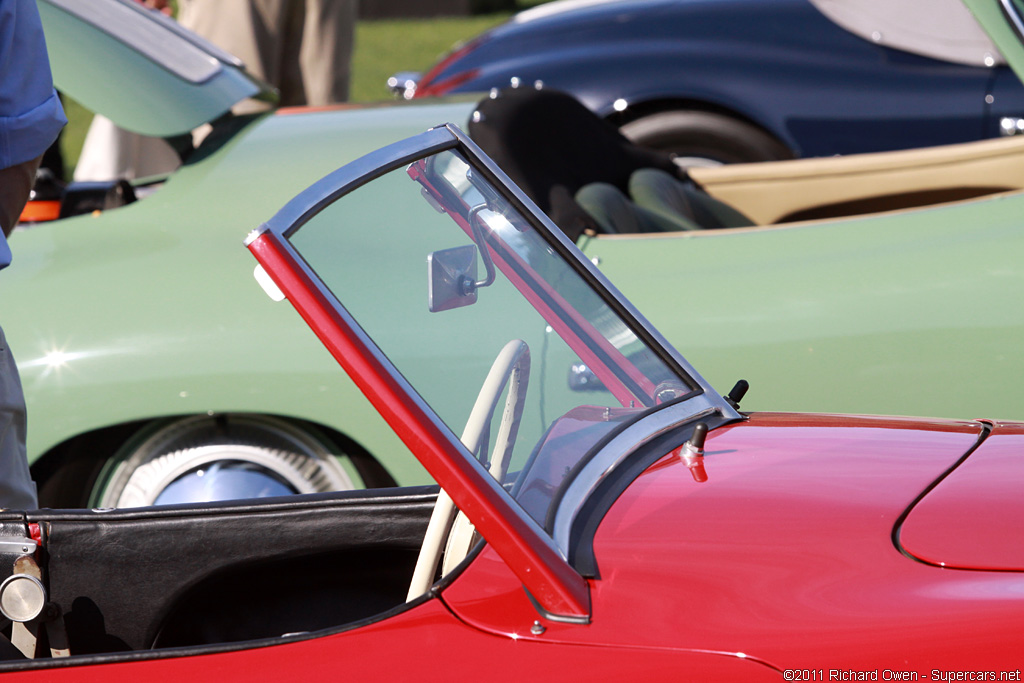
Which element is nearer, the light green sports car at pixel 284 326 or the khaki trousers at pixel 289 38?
the light green sports car at pixel 284 326

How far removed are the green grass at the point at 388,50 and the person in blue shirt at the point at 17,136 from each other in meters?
6.81

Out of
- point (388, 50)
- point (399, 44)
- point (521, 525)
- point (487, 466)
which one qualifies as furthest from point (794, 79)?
point (399, 44)

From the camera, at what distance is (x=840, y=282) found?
97.7 inches

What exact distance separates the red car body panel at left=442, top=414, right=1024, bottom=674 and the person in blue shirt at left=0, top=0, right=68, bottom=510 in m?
1.02

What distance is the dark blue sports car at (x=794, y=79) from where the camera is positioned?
4906 millimetres

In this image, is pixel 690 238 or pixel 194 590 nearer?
pixel 194 590

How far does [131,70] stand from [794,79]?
312 centimetres

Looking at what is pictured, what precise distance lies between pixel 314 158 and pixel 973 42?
3.42 meters

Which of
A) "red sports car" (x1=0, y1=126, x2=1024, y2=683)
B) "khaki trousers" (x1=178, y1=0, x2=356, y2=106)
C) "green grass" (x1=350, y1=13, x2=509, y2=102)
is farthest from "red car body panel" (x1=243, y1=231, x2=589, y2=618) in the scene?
"green grass" (x1=350, y1=13, x2=509, y2=102)

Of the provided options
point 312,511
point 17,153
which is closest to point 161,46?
point 17,153

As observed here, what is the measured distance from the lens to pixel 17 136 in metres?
1.78

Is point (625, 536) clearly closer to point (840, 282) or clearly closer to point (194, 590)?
point (194, 590)

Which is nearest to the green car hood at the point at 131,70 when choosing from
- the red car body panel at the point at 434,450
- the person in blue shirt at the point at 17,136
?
the person in blue shirt at the point at 17,136

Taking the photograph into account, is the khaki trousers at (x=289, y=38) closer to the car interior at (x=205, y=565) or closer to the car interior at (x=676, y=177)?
the car interior at (x=676, y=177)
